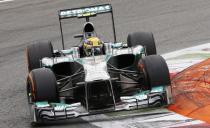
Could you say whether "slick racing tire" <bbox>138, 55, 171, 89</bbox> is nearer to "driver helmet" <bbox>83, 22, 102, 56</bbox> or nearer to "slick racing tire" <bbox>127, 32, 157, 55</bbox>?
"driver helmet" <bbox>83, 22, 102, 56</bbox>

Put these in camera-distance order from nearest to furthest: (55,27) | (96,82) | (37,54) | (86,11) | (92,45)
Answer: (96,82) → (92,45) → (37,54) → (86,11) → (55,27)

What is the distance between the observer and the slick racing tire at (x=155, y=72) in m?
8.79

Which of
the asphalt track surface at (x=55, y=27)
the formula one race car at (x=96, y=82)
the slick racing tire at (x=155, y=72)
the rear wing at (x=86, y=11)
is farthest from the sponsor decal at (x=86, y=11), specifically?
the slick racing tire at (x=155, y=72)

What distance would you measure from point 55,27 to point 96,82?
8.91 m

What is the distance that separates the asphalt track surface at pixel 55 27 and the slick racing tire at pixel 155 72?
3.58 ft

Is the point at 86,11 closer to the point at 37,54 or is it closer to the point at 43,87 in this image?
the point at 37,54

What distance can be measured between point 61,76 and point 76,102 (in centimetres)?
75

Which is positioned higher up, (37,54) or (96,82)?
(37,54)

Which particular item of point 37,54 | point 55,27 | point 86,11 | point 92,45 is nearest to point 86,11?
point 86,11

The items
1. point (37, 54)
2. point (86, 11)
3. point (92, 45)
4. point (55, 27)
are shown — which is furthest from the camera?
point (55, 27)

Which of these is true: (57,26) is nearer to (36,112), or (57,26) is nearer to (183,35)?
(183,35)

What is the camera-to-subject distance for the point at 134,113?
881 centimetres

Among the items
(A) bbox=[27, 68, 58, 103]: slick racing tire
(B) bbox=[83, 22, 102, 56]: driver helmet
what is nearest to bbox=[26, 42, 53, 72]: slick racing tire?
(B) bbox=[83, 22, 102, 56]: driver helmet

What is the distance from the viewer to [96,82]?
872 cm
